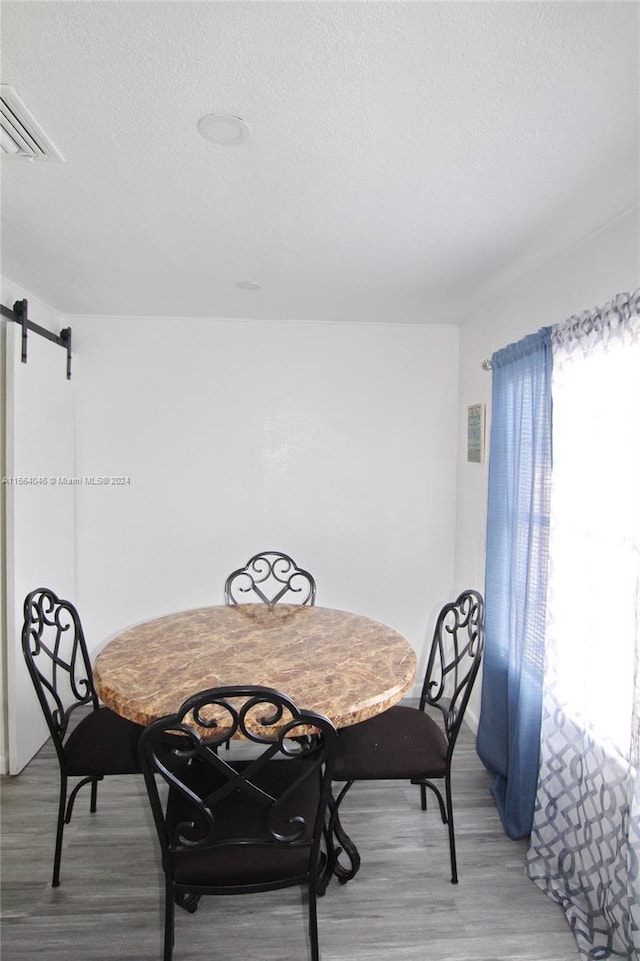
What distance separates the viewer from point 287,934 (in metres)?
1.57

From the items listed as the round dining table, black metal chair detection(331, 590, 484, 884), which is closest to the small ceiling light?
the round dining table

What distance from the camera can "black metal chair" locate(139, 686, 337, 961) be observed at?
117cm

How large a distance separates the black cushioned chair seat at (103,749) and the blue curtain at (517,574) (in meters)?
1.51

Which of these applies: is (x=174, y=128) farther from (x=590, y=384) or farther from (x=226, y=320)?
(x=226, y=320)

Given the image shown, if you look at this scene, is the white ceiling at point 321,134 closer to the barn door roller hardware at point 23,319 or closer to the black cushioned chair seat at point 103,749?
the barn door roller hardware at point 23,319

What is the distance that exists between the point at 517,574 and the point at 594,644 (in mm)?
456

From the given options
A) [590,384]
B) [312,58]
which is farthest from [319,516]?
[312,58]

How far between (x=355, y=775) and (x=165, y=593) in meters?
1.83

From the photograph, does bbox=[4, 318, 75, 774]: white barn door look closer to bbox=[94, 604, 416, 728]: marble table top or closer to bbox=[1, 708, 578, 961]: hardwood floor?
bbox=[1, 708, 578, 961]: hardwood floor

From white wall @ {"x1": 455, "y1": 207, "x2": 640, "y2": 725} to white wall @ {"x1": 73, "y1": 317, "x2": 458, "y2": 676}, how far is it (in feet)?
0.54

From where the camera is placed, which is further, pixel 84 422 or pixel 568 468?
pixel 84 422

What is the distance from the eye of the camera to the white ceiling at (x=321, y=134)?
36.3 inches

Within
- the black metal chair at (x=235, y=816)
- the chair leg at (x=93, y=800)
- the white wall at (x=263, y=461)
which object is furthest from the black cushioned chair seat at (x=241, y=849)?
the white wall at (x=263, y=461)

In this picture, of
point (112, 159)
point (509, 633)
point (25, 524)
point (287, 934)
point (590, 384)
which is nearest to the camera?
point (112, 159)
